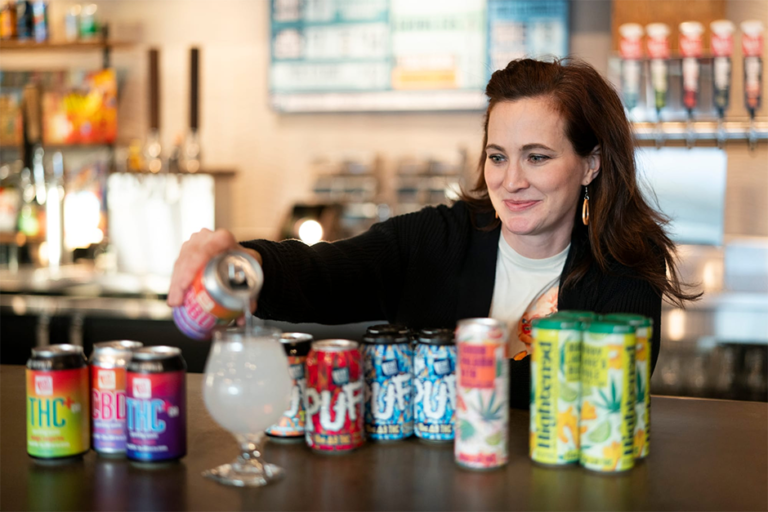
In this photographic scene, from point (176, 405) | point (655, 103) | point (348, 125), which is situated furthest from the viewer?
point (348, 125)

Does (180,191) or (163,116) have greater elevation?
(163,116)

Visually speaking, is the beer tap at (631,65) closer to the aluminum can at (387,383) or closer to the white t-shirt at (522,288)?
the white t-shirt at (522,288)

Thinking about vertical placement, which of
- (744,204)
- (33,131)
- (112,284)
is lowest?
(112,284)

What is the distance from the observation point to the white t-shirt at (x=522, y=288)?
1788 mm

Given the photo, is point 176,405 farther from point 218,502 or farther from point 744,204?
point 744,204

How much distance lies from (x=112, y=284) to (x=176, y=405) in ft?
8.73

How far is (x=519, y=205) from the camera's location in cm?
168

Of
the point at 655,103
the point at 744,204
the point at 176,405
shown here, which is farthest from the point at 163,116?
the point at 176,405

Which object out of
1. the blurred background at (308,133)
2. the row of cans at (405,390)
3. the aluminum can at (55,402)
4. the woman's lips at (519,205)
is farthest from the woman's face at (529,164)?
the blurred background at (308,133)

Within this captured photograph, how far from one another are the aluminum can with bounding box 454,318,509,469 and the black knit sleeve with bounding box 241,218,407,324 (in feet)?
1.45

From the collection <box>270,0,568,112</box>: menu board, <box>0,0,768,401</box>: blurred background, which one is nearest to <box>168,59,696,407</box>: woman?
<box>0,0,768,401</box>: blurred background

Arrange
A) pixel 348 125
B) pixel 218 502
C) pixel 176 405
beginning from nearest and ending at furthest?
pixel 218 502
pixel 176 405
pixel 348 125

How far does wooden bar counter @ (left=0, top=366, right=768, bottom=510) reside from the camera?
91cm

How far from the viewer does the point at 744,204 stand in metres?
3.57
